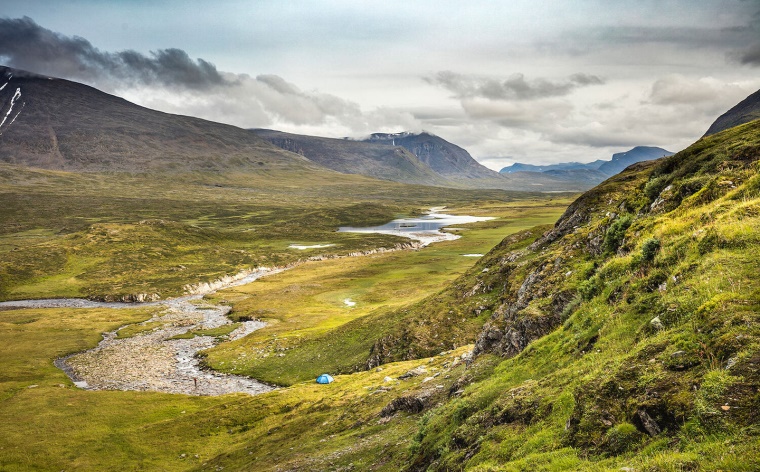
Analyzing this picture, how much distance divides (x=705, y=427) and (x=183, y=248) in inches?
7566

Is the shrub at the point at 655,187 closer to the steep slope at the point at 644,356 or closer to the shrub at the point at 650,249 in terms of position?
the steep slope at the point at 644,356

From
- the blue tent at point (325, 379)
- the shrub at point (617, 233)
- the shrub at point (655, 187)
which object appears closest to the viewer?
the shrub at point (617, 233)

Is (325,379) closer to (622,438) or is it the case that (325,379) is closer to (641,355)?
(641,355)

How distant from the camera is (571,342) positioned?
1925 centimetres

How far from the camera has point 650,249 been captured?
18906 millimetres

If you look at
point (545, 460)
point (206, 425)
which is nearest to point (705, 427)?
point (545, 460)

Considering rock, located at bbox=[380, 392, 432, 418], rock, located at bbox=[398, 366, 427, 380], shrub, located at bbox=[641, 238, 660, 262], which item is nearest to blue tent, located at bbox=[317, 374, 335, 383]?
rock, located at bbox=[398, 366, 427, 380]

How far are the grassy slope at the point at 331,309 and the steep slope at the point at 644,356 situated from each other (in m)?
27.8

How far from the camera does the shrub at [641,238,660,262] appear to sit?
18.7 m

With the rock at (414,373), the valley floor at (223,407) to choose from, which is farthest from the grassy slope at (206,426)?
the rock at (414,373)

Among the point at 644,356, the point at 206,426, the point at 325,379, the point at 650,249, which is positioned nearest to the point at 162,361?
the point at 206,426

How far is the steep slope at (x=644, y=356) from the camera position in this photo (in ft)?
33.8

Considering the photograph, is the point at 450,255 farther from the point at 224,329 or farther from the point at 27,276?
the point at 27,276

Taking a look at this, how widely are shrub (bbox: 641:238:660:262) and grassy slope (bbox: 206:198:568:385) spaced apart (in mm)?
32391
